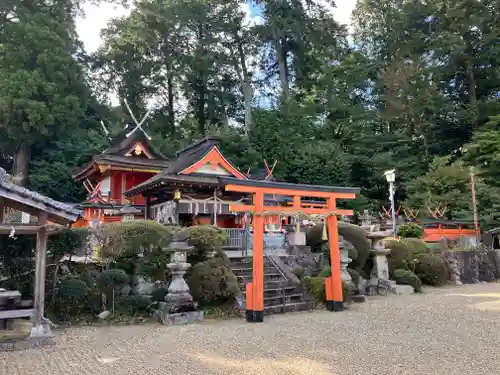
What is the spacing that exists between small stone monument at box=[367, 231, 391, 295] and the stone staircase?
3650mm

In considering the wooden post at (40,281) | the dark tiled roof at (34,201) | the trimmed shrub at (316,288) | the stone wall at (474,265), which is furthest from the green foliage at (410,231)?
the wooden post at (40,281)

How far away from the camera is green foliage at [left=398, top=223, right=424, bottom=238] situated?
66.1 feet

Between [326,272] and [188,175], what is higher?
[188,175]

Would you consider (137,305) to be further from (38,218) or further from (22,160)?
Answer: (22,160)

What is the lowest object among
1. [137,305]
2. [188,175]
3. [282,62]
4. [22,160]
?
[137,305]

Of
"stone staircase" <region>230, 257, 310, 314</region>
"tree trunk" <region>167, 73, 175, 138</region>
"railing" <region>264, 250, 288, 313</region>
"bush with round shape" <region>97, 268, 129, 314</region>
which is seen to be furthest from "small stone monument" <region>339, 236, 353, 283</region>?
"tree trunk" <region>167, 73, 175, 138</region>

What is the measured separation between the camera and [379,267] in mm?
13867

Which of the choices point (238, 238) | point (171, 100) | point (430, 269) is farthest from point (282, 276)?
point (171, 100)

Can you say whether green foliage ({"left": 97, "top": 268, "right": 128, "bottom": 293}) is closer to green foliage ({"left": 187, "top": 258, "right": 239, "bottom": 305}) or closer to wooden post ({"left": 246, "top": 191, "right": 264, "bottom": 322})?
green foliage ({"left": 187, "top": 258, "right": 239, "bottom": 305})

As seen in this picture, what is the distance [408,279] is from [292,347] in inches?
344

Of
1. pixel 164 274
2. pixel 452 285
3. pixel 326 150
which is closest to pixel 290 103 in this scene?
pixel 326 150

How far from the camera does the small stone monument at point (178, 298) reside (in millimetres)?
8945

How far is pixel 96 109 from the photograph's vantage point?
32875 millimetres

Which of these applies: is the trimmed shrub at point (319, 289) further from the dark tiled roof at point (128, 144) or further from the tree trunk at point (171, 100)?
the tree trunk at point (171, 100)
